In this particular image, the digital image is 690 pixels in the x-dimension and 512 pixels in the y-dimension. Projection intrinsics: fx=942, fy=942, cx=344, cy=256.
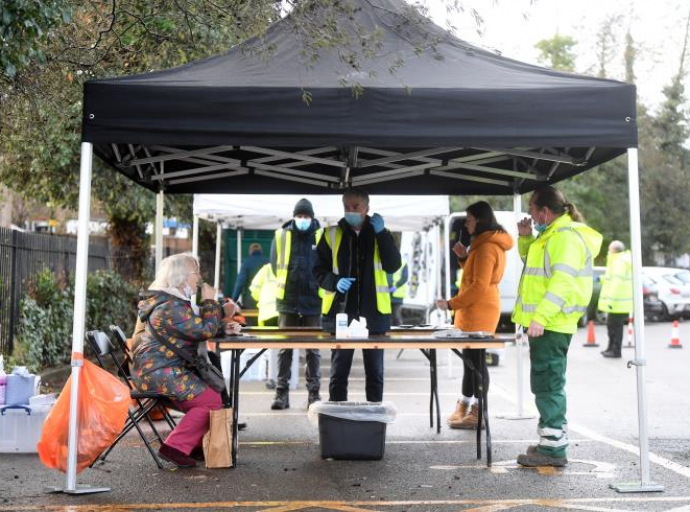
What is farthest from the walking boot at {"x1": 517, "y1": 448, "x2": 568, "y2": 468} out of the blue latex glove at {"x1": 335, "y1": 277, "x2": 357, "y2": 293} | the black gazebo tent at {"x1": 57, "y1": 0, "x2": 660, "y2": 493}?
the blue latex glove at {"x1": 335, "y1": 277, "x2": 357, "y2": 293}

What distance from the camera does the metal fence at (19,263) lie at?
1131 centimetres

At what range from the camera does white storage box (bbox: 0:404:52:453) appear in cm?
744

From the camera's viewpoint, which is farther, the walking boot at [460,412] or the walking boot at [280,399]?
the walking boot at [280,399]

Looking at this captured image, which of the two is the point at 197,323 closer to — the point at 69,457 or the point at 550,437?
the point at 69,457

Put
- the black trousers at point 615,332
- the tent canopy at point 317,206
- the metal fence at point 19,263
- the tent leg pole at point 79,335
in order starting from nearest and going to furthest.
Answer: the tent leg pole at point 79,335
the metal fence at point 19,263
the tent canopy at point 317,206
the black trousers at point 615,332

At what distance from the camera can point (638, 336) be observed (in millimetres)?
6340

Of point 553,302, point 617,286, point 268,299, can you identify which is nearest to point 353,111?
point 553,302

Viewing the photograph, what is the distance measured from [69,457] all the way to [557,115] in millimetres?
3854

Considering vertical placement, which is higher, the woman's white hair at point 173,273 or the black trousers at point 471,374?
the woman's white hair at point 173,273

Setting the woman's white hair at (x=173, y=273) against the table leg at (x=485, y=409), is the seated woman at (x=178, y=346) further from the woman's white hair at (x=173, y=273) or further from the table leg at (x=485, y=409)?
the table leg at (x=485, y=409)

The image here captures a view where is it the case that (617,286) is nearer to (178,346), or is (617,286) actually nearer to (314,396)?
(314,396)

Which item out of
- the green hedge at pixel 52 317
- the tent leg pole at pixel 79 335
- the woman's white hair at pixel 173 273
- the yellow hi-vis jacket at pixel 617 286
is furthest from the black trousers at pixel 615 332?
the tent leg pole at pixel 79 335

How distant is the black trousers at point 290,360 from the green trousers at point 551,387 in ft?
10.9

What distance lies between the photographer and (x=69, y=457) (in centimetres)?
604
